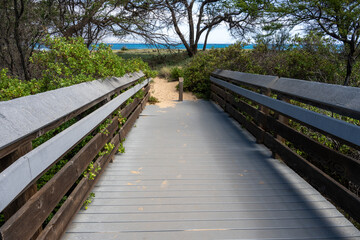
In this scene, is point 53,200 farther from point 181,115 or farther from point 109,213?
point 181,115

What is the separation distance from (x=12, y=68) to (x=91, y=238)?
383 inches

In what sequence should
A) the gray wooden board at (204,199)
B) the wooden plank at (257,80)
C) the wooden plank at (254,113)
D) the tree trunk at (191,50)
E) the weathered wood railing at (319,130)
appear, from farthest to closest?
1. the tree trunk at (191,50)
2. the wooden plank at (254,113)
3. the wooden plank at (257,80)
4. the gray wooden board at (204,199)
5. the weathered wood railing at (319,130)

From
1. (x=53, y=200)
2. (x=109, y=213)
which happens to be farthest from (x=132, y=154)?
(x=53, y=200)

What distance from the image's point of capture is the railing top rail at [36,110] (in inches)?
58.3

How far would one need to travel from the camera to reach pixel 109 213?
2.81 meters

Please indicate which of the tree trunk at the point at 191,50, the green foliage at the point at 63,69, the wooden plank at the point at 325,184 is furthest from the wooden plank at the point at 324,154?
the tree trunk at the point at 191,50

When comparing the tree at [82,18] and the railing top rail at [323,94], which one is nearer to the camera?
the railing top rail at [323,94]

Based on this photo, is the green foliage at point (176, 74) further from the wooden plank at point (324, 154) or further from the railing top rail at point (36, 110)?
the railing top rail at point (36, 110)

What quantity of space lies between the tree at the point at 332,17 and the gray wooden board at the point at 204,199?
7089 mm

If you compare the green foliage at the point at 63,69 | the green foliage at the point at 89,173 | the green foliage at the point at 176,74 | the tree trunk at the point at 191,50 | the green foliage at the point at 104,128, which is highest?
the tree trunk at the point at 191,50

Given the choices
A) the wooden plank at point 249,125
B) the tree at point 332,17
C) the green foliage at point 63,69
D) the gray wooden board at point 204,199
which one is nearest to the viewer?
the gray wooden board at point 204,199

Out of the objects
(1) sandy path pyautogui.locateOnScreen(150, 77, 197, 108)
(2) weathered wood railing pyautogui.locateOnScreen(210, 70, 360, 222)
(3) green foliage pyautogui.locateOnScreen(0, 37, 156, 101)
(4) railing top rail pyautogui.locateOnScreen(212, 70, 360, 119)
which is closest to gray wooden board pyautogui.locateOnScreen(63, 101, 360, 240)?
(2) weathered wood railing pyautogui.locateOnScreen(210, 70, 360, 222)

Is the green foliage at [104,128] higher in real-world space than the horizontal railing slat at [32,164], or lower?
lower

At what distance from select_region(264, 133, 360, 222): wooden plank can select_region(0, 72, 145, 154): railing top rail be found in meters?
2.42
